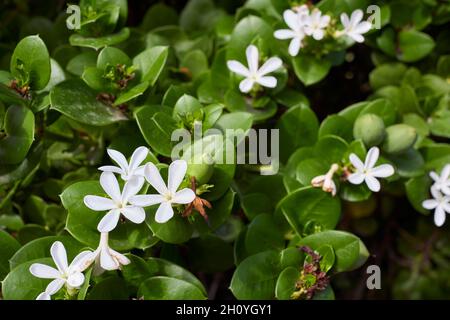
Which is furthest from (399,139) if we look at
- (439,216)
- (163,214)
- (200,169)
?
(163,214)

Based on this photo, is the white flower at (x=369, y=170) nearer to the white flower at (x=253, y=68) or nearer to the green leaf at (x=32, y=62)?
the white flower at (x=253, y=68)

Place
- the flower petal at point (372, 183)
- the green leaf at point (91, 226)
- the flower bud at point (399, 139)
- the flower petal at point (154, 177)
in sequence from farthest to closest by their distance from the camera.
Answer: the flower bud at point (399, 139), the flower petal at point (372, 183), the green leaf at point (91, 226), the flower petal at point (154, 177)

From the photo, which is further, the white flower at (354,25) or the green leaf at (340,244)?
the white flower at (354,25)

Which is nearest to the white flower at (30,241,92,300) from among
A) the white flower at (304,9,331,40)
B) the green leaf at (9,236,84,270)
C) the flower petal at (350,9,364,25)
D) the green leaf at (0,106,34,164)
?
the green leaf at (9,236,84,270)

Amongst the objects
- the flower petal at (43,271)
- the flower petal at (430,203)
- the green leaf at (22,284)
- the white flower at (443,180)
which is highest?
the flower petal at (43,271)

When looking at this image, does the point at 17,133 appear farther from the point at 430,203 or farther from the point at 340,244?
the point at 430,203

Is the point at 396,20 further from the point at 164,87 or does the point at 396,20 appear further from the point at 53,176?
the point at 53,176

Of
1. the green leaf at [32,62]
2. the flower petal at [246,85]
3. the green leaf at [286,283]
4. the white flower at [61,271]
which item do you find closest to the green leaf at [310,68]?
the flower petal at [246,85]

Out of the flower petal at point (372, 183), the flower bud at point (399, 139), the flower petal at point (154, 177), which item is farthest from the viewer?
the flower bud at point (399, 139)
